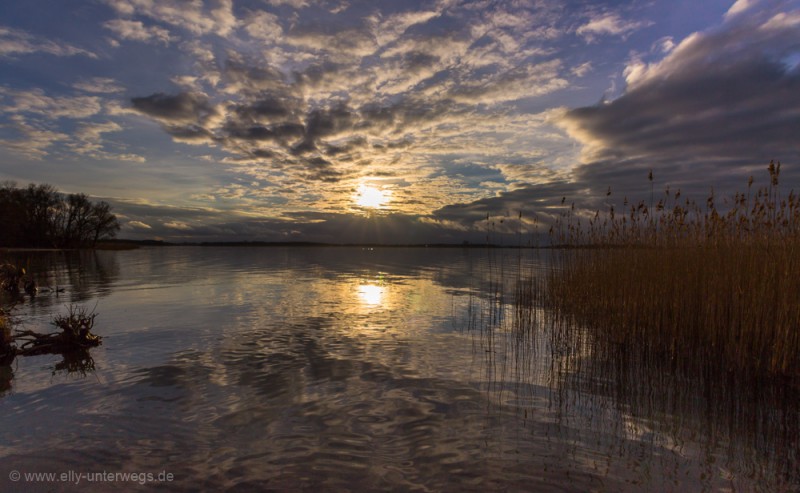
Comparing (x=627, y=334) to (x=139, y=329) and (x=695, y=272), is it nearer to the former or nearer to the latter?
(x=695, y=272)

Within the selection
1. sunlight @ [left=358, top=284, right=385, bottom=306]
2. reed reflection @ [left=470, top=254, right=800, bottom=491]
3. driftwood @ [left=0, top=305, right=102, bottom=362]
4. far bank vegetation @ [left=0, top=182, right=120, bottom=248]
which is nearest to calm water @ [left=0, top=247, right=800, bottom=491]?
reed reflection @ [left=470, top=254, right=800, bottom=491]

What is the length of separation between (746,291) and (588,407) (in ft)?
14.9

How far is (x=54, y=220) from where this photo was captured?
76000mm

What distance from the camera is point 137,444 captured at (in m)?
4.97

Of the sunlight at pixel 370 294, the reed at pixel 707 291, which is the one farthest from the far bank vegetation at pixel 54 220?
the reed at pixel 707 291

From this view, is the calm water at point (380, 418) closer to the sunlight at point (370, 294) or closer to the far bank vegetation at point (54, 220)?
the sunlight at point (370, 294)

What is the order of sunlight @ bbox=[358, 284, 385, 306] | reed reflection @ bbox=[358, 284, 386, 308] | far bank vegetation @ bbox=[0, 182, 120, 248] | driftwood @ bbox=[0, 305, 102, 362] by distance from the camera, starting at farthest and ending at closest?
far bank vegetation @ bbox=[0, 182, 120, 248], sunlight @ bbox=[358, 284, 385, 306], reed reflection @ bbox=[358, 284, 386, 308], driftwood @ bbox=[0, 305, 102, 362]

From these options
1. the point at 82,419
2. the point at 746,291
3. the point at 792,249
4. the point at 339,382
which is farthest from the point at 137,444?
the point at 792,249

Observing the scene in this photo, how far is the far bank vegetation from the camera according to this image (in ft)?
213

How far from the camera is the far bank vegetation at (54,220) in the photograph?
213 ft

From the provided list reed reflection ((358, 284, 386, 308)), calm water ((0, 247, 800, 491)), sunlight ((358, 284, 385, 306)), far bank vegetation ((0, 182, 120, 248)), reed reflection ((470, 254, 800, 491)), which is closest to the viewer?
calm water ((0, 247, 800, 491))

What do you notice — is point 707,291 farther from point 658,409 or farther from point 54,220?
point 54,220

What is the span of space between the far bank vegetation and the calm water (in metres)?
68.3

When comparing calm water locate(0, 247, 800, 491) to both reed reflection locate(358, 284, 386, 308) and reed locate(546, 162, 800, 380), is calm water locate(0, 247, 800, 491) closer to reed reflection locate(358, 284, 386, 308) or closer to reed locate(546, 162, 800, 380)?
reed locate(546, 162, 800, 380)
